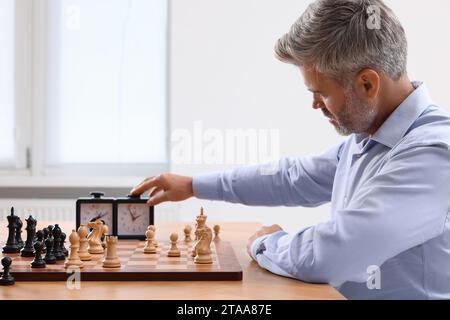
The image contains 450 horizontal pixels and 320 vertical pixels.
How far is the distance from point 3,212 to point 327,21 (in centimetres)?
355

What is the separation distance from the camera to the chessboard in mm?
1629

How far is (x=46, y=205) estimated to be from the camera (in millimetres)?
4766

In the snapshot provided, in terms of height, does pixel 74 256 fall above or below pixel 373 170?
below

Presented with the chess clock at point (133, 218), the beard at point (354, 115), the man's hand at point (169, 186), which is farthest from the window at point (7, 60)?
the beard at point (354, 115)

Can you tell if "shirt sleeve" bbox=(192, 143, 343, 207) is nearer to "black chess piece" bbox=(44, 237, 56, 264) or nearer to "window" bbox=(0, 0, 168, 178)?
"black chess piece" bbox=(44, 237, 56, 264)

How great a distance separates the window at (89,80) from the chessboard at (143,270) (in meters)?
3.07

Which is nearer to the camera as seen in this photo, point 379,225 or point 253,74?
point 379,225

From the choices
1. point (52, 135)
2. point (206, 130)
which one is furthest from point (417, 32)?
point (52, 135)

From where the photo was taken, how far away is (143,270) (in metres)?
1.65

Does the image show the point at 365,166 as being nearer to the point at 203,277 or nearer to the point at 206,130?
the point at 203,277

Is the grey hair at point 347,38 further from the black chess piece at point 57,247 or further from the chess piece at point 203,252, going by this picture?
the black chess piece at point 57,247

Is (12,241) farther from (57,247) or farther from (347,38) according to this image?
(347,38)

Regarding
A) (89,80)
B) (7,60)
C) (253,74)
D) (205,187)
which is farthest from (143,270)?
(7,60)

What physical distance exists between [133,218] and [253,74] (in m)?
2.71
